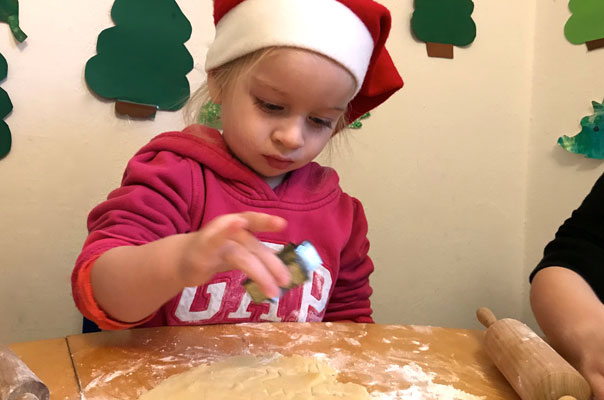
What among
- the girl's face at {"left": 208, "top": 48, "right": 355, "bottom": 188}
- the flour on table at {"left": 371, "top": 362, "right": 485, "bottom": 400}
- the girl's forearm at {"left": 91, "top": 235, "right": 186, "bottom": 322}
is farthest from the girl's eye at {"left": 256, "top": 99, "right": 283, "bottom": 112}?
the flour on table at {"left": 371, "top": 362, "right": 485, "bottom": 400}

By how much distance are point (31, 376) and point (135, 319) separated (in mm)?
185

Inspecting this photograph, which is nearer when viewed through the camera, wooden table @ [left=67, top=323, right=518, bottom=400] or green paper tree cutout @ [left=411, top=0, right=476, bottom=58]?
wooden table @ [left=67, top=323, right=518, bottom=400]

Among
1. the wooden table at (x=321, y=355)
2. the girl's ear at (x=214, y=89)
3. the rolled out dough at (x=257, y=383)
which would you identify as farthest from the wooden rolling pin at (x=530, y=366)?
the girl's ear at (x=214, y=89)

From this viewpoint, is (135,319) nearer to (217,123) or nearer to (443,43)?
(217,123)

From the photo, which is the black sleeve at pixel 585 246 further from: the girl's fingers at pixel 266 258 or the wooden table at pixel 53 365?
the wooden table at pixel 53 365

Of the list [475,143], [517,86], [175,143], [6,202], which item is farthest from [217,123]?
[517,86]

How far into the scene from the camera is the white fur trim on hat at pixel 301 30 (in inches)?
28.1

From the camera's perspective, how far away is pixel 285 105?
714 millimetres

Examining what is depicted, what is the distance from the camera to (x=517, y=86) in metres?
1.58

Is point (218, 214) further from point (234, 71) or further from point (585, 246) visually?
point (585, 246)

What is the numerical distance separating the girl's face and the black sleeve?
1.42 ft

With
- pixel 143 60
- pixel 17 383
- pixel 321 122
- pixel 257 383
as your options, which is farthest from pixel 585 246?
pixel 143 60

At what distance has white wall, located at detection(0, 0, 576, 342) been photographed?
111 centimetres

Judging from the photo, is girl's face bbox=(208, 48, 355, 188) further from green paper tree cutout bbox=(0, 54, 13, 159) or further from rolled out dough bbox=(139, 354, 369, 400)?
green paper tree cutout bbox=(0, 54, 13, 159)
